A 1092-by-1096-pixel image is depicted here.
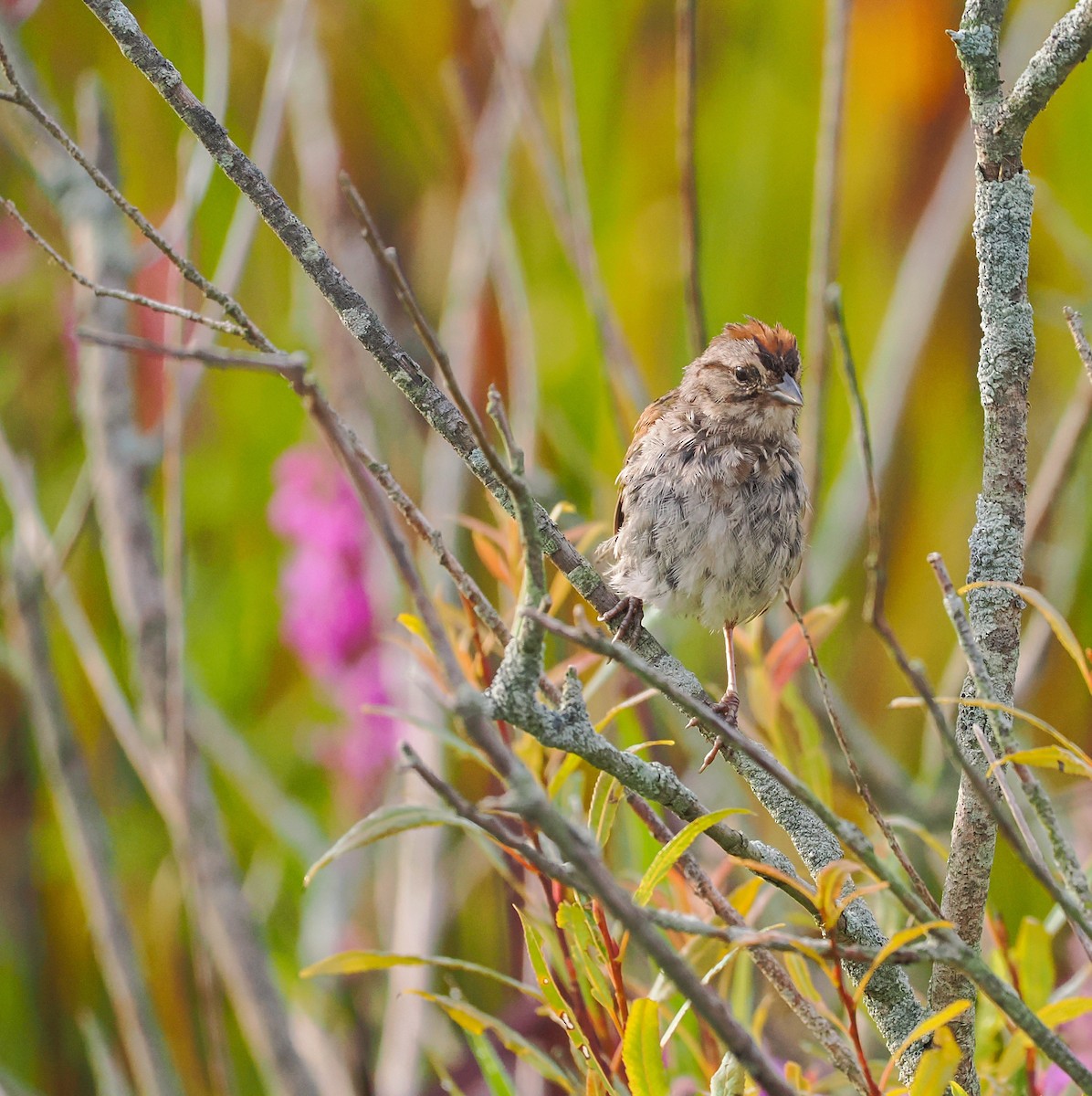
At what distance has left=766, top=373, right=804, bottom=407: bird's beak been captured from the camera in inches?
73.7

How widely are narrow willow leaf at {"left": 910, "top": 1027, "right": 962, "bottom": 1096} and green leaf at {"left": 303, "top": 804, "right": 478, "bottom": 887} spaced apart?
0.33m

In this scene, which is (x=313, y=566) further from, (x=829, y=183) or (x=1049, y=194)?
(x=1049, y=194)

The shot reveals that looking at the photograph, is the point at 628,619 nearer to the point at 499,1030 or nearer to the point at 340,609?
the point at 499,1030

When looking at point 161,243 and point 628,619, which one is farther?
point 628,619

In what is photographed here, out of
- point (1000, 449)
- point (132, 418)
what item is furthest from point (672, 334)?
point (1000, 449)

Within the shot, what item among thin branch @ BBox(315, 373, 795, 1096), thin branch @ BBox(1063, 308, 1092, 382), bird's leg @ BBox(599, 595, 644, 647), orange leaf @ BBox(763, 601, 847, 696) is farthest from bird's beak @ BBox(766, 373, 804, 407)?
thin branch @ BBox(315, 373, 795, 1096)

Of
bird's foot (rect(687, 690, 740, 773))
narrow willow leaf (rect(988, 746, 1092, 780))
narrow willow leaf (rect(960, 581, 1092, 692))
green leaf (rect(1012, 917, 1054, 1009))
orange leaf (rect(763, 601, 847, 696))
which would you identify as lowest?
green leaf (rect(1012, 917, 1054, 1009))

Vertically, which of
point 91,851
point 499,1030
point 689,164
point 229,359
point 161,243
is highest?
point 689,164

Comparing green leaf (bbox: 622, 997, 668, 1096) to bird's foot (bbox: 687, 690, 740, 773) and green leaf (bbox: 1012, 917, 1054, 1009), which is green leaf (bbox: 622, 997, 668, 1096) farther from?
bird's foot (bbox: 687, 690, 740, 773)

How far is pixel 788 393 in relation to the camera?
6.19ft

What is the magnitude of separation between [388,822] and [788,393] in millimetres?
1210

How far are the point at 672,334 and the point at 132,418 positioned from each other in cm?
160

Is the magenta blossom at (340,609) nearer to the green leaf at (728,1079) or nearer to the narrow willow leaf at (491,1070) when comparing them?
the narrow willow leaf at (491,1070)

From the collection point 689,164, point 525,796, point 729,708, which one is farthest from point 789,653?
point 525,796
